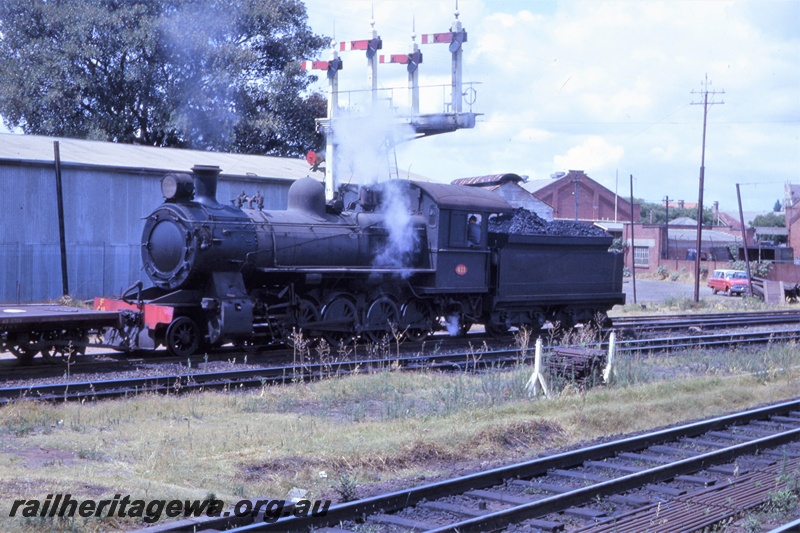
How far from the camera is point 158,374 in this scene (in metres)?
12.7

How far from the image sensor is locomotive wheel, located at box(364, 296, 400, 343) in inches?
642

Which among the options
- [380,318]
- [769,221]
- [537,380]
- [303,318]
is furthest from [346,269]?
[769,221]

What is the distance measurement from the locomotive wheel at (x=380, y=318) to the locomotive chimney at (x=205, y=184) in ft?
12.1

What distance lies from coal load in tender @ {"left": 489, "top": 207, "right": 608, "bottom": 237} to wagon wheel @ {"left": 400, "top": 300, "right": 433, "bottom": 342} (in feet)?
7.79

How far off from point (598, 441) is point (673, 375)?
18.3 ft

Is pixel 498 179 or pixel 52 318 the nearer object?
pixel 52 318

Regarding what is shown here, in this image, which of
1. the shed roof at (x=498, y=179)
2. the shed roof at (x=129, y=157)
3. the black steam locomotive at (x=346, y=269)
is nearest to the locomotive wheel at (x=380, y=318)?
the black steam locomotive at (x=346, y=269)

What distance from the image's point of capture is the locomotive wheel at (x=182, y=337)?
1398 centimetres

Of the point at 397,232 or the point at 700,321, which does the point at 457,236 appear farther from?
the point at 700,321

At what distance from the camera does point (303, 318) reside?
50.4 feet

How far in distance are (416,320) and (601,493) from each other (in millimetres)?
10457

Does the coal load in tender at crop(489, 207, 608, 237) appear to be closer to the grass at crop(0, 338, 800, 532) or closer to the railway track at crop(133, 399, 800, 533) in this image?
the grass at crop(0, 338, 800, 532)

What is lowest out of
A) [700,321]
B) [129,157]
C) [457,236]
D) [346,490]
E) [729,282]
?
[346,490]

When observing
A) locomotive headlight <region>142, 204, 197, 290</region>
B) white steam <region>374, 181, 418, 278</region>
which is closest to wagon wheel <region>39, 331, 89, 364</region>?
locomotive headlight <region>142, 204, 197, 290</region>
